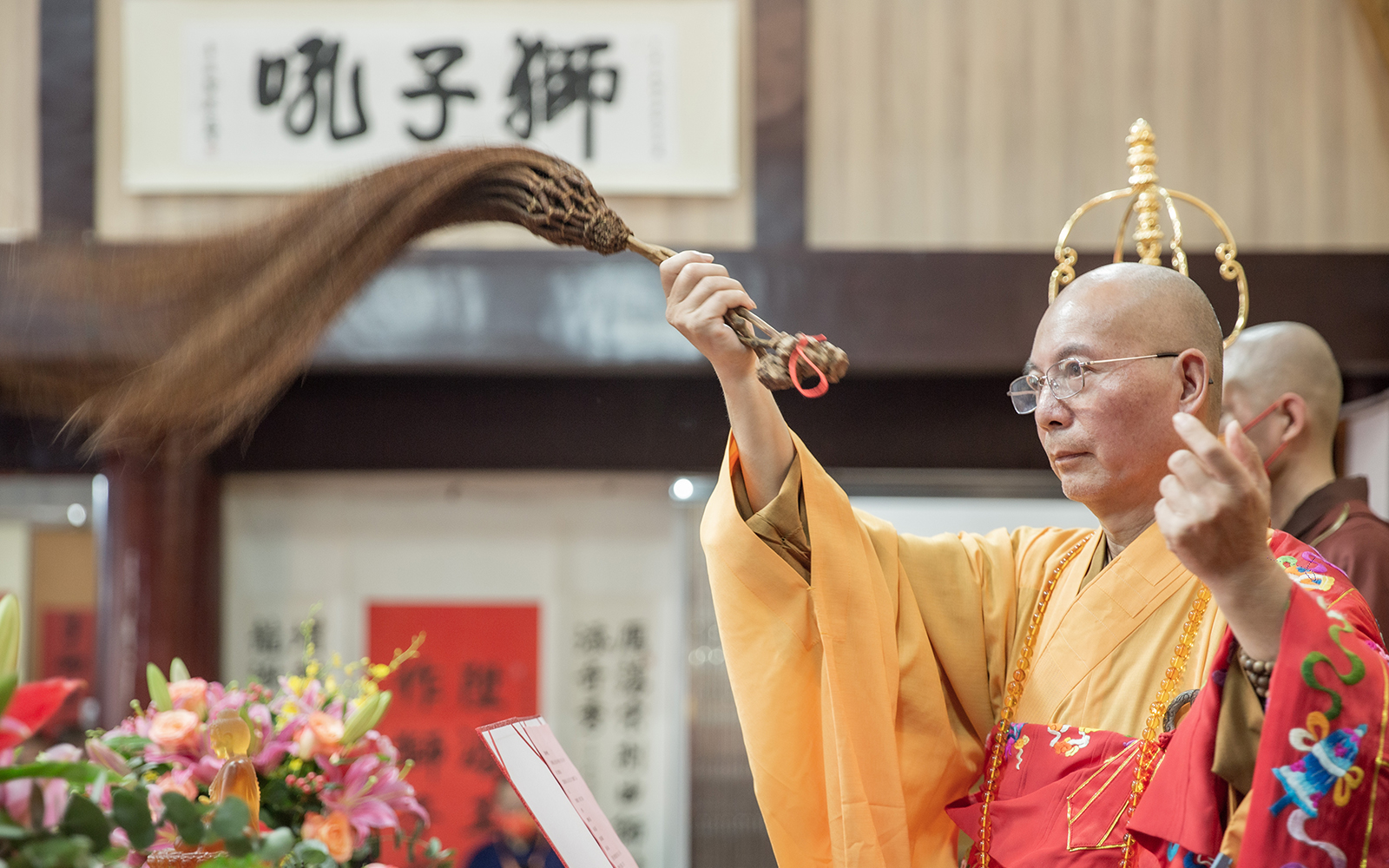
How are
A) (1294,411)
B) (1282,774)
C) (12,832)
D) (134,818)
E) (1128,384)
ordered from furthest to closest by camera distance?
1. (1294,411)
2. (1128,384)
3. (1282,774)
4. (134,818)
5. (12,832)

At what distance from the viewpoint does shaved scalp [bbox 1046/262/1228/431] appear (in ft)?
4.40

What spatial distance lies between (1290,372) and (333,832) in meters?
2.02

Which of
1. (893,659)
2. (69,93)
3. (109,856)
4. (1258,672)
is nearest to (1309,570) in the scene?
(1258,672)

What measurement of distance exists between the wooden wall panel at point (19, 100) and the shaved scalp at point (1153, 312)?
3645 mm

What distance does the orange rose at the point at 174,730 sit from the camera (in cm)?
146

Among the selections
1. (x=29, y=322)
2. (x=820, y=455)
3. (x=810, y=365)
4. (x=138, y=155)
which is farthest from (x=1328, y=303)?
(x=138, y=155)

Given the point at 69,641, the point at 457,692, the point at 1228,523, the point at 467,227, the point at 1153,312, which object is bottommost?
the point at 457,692

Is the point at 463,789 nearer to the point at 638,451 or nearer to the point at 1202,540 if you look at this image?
the point at 638,451

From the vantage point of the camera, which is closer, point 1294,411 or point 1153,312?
point 1153,312

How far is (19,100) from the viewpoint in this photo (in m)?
3.73

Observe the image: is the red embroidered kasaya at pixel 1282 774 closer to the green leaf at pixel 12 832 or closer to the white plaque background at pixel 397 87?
the green leaf at pixel 12 832

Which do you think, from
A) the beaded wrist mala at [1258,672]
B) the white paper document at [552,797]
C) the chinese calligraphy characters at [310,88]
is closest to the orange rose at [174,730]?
the white paper document at [552,797]

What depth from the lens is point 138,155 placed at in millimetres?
3684

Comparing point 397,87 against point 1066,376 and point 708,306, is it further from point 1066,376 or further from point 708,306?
point 1066,376
